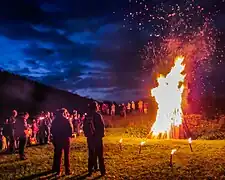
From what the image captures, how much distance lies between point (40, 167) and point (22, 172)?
1053 mm

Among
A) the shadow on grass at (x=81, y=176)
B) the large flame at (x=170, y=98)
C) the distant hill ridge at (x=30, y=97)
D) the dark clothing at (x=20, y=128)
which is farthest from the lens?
the distant hill ridge at (x=30, y=97)

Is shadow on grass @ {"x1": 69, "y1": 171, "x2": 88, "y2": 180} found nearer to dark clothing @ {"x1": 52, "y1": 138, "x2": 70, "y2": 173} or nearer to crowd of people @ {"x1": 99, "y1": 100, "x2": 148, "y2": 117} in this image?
dark clothing @ {"x1": 52, "y1": 138, "x2": 70, "y2": 173}

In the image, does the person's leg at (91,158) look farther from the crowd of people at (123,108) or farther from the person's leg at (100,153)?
the crowd of people at (123,108)

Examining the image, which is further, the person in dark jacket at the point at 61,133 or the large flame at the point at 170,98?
the large flame at the point at 170,98

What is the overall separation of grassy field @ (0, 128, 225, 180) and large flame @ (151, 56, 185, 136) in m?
6.07

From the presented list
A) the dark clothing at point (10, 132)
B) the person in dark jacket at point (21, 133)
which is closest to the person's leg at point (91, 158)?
the person in dark jacket at point (21, 133)

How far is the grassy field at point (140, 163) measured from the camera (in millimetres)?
13922

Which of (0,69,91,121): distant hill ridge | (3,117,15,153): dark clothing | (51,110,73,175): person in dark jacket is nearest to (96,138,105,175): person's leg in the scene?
(51,110,73,175): person in dark jacket

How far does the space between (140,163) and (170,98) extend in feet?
40.7

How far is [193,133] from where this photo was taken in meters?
28.6

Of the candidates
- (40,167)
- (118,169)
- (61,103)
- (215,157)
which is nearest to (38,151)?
(40,167)

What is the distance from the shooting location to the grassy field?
548 inches

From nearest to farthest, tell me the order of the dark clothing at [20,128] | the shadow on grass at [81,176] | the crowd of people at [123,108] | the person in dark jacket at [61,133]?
1. the shadow on grass at [81,176]
2. the person in dark jacket at [61,133]
3. the dark clothing at [20,128]
4. the crowd of people at [123,108]

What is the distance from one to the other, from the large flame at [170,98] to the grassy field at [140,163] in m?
6.07
